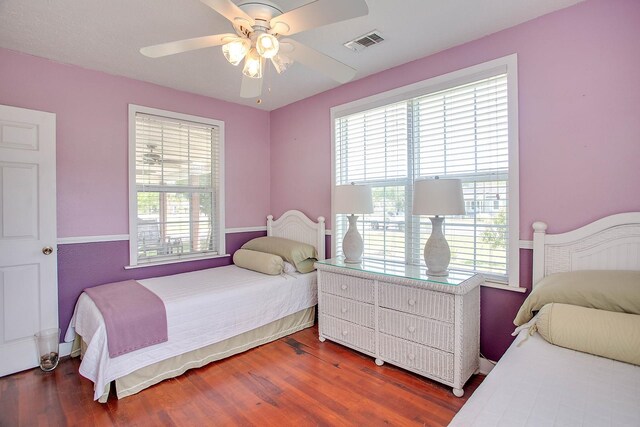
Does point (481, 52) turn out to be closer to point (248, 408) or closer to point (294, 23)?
point (294, 23)

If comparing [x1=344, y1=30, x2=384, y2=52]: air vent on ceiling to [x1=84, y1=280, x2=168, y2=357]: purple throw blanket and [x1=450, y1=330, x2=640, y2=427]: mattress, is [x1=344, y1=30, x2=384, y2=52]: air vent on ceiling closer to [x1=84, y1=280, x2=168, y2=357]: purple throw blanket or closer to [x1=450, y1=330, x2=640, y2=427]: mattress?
[x1=450, y1=330, x2=640, y2=427]: mattress

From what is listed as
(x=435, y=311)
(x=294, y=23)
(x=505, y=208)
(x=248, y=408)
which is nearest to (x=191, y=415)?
(x=248, y=408)

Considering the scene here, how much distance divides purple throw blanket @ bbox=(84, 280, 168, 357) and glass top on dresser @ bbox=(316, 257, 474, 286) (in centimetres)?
138

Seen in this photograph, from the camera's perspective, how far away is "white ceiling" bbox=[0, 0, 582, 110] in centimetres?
194

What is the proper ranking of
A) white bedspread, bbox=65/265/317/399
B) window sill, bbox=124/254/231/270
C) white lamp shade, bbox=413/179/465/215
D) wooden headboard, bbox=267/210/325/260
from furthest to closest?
wooden headboard, bbox=267/210/325/260
window sill, bbox=124/254/231/270
white lamp shade, bbox=413/179/465/215
white bedspread, bbox=65/265/317/399

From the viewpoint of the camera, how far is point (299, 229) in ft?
12.2

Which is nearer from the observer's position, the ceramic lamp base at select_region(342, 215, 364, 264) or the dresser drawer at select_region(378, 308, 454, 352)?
the dresser drawer at select_region(378, 308, 454, 352)

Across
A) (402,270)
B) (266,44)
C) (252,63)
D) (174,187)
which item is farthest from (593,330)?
(174,187)

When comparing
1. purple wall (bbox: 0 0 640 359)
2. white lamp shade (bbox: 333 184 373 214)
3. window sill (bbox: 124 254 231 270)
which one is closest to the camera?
purple wall (bbox: 0 0 640 359)

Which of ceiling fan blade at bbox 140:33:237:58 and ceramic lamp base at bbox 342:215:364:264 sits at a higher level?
ceiling fan blade at bbox 140:33:237:58

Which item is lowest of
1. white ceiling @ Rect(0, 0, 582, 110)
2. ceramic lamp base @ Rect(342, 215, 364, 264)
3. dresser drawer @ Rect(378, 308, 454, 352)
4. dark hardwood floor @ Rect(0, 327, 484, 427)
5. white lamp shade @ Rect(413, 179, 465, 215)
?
dark hardwood floor @ Rect(0, 327, 484, 427)

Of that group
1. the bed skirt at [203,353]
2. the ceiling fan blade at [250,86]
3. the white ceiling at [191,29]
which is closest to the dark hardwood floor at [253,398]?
the bed skirt at [203,353]

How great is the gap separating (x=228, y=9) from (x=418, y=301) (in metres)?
2.05

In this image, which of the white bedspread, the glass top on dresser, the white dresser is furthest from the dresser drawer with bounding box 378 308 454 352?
the white bedspread
